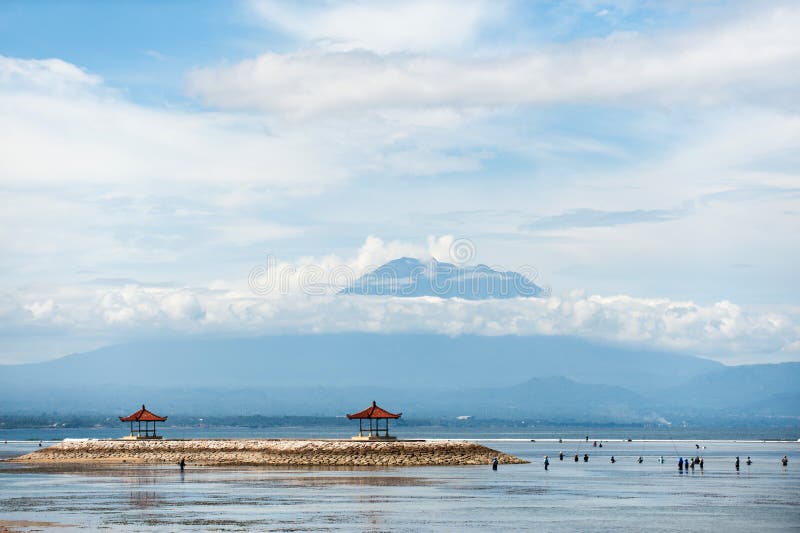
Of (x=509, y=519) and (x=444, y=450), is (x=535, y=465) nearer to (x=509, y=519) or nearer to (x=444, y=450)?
(x=444, y=450)

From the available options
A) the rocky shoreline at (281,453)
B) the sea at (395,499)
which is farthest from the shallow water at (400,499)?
the rocky shoreline at (281,453)

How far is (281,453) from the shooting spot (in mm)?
98125

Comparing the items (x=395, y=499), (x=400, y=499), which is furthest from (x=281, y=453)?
(x=400, y=499)

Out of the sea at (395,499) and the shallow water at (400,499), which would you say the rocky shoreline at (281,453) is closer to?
the sea at (395,499)

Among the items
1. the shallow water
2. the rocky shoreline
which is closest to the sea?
the shallow water

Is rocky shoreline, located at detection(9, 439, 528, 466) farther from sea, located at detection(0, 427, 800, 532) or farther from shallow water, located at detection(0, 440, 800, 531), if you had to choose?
shallow water, located at detection(0, 440, 800, 531)

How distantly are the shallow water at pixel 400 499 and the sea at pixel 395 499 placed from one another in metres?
0.07

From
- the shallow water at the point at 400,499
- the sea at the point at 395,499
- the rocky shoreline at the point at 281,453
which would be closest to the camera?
the sea at the point at 395,499

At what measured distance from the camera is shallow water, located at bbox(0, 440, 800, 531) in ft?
163

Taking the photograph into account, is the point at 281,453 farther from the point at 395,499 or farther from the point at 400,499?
the point at 400,499

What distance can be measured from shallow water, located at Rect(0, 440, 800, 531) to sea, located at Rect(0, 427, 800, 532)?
2.6 inches

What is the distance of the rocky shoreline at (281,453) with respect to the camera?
93688mm

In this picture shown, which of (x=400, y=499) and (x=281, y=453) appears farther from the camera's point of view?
(x=281, y=453)

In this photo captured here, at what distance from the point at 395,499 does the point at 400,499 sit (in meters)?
0.27
